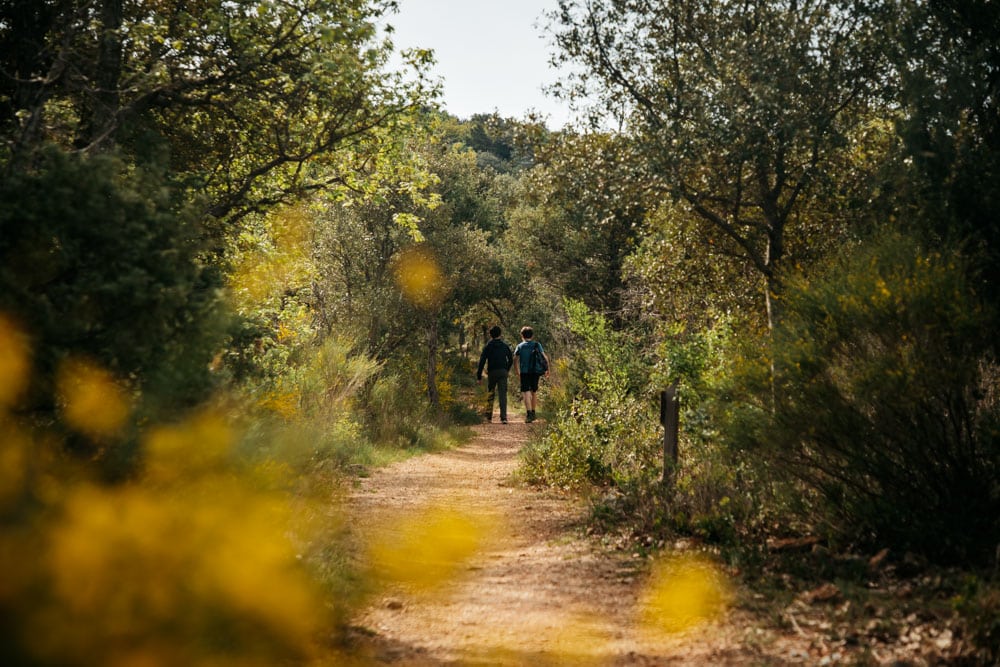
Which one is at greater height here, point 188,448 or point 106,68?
point 106,68

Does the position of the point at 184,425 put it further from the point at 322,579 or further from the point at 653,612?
the point at 653,612

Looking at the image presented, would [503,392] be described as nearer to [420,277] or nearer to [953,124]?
[420,277]

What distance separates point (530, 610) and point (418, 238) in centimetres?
776

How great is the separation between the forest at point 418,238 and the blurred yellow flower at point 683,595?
33 cm

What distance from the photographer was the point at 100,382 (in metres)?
3.90

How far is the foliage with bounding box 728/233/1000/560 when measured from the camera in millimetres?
4863

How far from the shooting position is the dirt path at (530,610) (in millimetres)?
4102

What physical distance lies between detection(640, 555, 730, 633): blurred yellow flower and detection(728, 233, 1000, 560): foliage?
1108 millimetres

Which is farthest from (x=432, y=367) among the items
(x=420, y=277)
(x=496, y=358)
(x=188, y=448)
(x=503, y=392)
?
(x=188, y=448)

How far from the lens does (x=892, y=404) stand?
16.4ft

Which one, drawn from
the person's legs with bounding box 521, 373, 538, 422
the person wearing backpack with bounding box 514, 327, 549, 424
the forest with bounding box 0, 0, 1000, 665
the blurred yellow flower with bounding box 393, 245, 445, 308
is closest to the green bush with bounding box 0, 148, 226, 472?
the forest with bounding box 0, 0, 1000, 665

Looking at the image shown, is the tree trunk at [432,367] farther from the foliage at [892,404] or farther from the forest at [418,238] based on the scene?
the foliage at [892,404]

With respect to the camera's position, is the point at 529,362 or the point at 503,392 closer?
the point at 529,362

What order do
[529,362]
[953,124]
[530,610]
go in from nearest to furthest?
[530,610]
[953,124]
[529,362]
